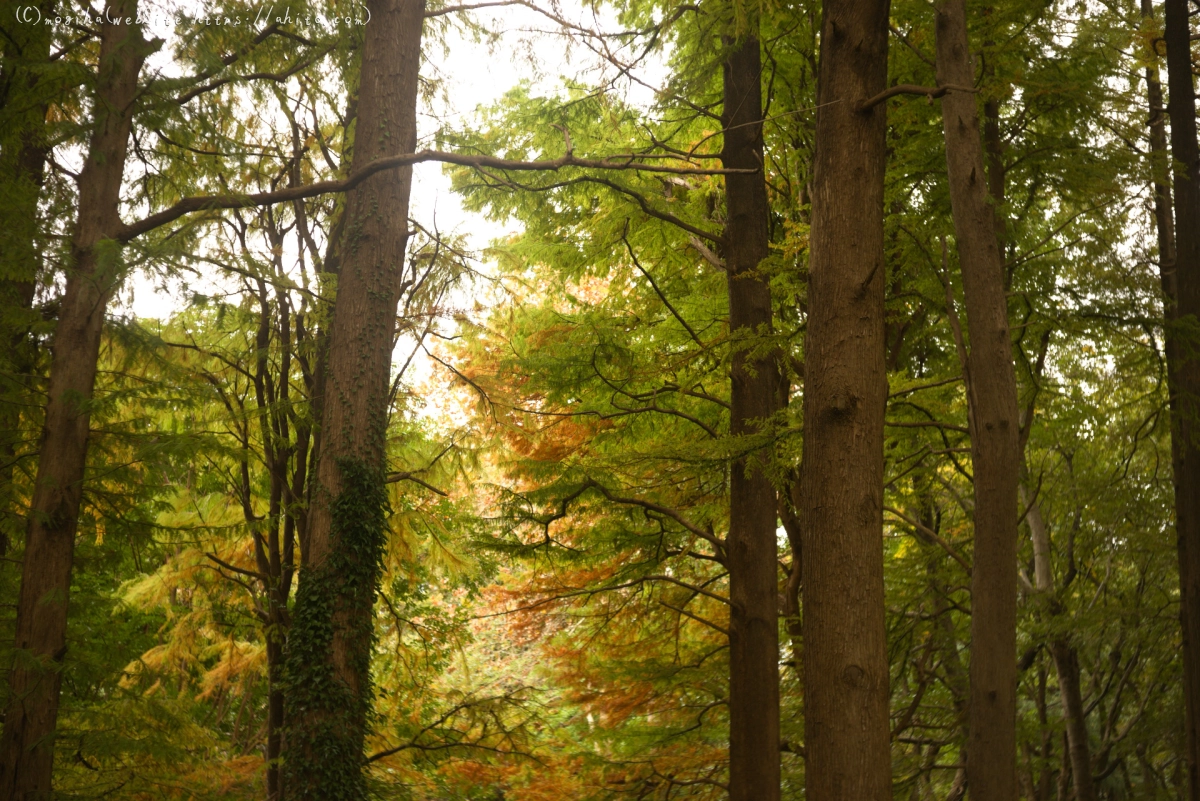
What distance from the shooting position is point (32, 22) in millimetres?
7848

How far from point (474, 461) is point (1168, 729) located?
921cm

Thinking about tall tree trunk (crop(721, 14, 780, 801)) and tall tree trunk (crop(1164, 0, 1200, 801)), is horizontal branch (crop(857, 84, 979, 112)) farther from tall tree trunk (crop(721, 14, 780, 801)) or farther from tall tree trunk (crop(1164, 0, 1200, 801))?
tall tree trunk (crop(1164, 0, 1200, 801))

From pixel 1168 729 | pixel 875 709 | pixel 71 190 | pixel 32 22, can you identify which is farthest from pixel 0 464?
pixel 1168 729

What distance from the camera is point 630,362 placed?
8.09 m

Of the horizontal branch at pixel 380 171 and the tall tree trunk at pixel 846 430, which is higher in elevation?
the horizontal branch at pixel 380 171

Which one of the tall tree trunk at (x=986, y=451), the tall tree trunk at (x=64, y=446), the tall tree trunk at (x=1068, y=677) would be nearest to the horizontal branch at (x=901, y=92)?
the tall tree trunk at (x=986, y=451)

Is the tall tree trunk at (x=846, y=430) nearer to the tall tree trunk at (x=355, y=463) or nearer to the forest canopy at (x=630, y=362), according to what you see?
the forest canopy at (x=630, y=362)

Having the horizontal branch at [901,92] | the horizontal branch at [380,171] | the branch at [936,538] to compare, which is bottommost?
the branch at [936,538]

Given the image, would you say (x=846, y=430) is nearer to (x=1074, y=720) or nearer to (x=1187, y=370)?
(x=1187, y=370)

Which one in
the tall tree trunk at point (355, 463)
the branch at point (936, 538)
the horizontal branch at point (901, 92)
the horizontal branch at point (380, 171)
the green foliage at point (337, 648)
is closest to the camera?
the horizontal branch at point (901, 92)

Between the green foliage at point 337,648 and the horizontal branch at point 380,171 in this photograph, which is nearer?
the green foliage at point 337,648

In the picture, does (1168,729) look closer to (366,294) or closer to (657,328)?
(657,328)

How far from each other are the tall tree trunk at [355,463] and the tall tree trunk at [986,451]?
163 inches

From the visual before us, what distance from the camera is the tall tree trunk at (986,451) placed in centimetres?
543
